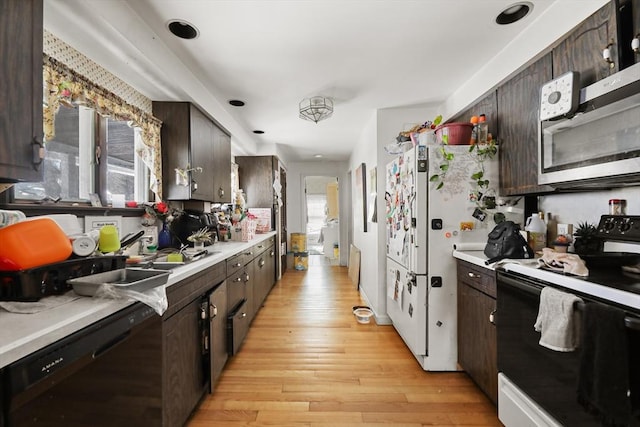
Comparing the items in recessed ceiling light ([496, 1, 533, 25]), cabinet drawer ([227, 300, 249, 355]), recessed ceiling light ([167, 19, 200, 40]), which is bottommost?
cabinet drawer ([227, 300, 249, 355])

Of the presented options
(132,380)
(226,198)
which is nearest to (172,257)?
(132,380)

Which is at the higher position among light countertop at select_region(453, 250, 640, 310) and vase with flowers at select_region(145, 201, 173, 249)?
vase with flowers at select_region(145, 201, 173, 249)

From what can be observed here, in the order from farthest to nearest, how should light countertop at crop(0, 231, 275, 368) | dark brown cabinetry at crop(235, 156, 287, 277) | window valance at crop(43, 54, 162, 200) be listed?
dark brown cabinetry at crop(235, 156, 287, 277) → window valance at crop(43, 54, 162, 200) → light countertop at crop(0, 231, 275, 368)

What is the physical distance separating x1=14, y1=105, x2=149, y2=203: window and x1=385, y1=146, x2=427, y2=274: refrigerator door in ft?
6.70

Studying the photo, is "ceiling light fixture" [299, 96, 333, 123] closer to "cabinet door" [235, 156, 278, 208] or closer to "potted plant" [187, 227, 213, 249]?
"potted plant" [187, 227, 213, 249]

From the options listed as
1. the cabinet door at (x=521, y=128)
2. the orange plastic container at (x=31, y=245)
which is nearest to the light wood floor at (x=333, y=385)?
the orange plastic container at (x=31, y=245)

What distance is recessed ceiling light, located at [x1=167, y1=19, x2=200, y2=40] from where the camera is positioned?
1.58 metres

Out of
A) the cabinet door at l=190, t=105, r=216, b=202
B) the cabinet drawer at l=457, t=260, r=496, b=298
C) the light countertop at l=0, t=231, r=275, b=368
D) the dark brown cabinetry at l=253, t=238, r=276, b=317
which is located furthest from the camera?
the dark brown cabinetry at l=253, t=238, r=276, b=317

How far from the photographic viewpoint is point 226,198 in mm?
3080

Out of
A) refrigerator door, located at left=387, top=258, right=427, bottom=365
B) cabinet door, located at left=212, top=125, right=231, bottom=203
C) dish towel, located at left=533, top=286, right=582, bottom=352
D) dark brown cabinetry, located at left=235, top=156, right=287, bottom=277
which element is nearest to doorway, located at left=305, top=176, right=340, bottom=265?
dark brown cabinetry, located at left=235, top=156, right=287, bottom=277

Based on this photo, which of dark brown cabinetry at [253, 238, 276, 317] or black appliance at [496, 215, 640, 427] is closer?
black appliance at [496, 215, 640, 427]

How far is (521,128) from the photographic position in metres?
1.75

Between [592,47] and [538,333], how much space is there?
4.52 feet

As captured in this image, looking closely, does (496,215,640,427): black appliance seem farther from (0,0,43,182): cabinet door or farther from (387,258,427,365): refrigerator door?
(0,0,43,182): cabinet door
